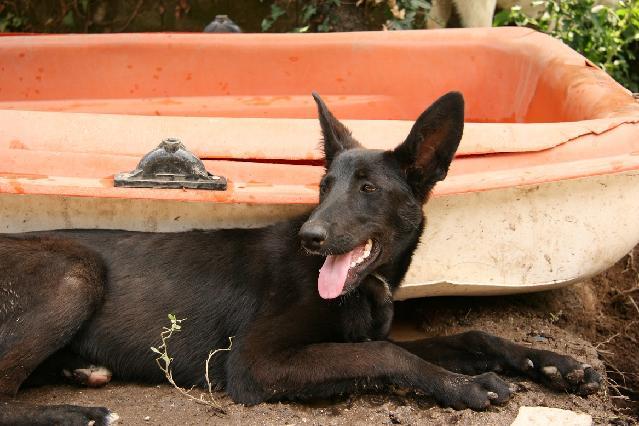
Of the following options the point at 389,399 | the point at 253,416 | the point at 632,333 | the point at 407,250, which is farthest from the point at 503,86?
the point at 253,416

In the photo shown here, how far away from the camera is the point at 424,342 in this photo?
3.86 m

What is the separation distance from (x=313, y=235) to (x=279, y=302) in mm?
522

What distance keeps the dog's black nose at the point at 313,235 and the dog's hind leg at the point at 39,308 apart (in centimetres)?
97

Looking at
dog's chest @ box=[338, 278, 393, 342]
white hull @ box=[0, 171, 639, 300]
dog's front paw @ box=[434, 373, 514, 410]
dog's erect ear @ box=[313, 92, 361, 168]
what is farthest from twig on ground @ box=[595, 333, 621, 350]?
dog's erect ear @ box=[313, 92, 361, 168]

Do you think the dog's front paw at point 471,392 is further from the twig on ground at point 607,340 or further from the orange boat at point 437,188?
the twig on ground at point 607,340

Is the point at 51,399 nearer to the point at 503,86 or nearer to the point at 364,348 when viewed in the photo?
the point at 364,348

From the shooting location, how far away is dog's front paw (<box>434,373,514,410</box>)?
338 cm

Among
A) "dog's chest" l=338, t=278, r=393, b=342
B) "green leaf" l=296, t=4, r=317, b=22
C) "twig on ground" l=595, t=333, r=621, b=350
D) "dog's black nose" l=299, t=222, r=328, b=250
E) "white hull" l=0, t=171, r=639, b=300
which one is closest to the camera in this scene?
"dog's black nose" l=299, t=222, r=328, b=250

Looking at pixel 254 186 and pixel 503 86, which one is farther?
pixel 503 86

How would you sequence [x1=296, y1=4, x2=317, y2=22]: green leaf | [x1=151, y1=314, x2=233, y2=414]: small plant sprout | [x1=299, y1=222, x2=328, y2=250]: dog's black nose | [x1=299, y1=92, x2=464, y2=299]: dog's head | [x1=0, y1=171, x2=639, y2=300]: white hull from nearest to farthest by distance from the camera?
[x1=299, y1=222, x2=328, y2=250]: dog's black nose, [x1=299, y1=92, x2=464, y2=299]: dog's head, [x1=151, y1=314, x2=233, y2=414]: small plant sprout, [x1=0, y1=171, x2=639, y2=300]: white hull, [x1=296, y1=4, x2=317, y2=22]: green leaf

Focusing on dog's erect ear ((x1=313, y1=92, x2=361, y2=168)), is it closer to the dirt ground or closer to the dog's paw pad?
the dirt ground

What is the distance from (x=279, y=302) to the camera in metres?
3.59

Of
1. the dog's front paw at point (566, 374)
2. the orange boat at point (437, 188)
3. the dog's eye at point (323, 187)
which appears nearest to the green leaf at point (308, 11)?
the orange boat at point (437, 188)

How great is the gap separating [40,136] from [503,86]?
3.09 metres
